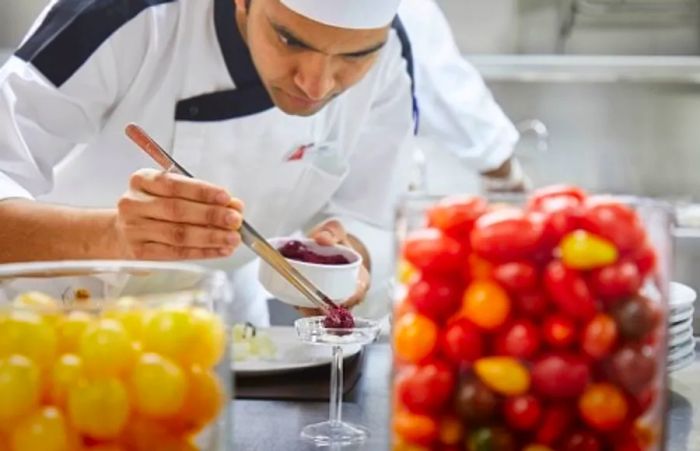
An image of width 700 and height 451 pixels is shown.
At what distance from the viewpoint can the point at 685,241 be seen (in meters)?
2.28

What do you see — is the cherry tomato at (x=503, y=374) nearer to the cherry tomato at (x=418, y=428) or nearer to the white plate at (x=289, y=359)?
the cherry tomato at (x=418, y=428)

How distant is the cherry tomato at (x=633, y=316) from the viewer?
549mm

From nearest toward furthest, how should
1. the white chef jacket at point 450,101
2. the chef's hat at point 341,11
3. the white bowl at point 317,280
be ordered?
the white bowl at point 317,280
the chef's hat at point 341,11
the white chef jacket at point 450,101

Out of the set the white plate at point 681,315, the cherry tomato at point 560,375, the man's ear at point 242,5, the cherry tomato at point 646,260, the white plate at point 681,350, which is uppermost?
the man's ear at point 242,5

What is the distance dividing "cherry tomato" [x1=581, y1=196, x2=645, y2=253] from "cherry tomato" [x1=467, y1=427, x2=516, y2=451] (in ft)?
0.40

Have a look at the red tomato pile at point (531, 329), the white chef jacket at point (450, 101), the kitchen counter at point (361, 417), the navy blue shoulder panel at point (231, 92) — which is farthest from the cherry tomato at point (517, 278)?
the white chef jacket at point (450, 101)

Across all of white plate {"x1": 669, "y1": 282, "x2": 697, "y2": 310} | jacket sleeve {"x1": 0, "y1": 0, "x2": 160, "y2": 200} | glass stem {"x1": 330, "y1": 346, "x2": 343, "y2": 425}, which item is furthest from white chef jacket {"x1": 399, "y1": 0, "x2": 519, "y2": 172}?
glass stem {"x1": 330, "y1": 346, "x2": 343, "y2": 425}

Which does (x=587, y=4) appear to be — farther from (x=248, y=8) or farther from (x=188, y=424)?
Result: (x=188, y=424)

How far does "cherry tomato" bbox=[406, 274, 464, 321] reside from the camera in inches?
21.9

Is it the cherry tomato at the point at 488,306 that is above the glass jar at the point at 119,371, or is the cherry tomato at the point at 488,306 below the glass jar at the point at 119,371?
above

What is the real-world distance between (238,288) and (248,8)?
1.82 feet

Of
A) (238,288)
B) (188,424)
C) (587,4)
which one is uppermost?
(587,4)

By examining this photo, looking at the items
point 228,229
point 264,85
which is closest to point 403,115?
point 264,85

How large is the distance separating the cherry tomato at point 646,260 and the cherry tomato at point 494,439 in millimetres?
116
